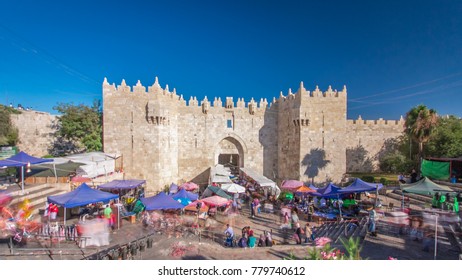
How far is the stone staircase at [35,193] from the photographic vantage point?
934 centimetres

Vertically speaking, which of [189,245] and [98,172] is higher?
[98,172]

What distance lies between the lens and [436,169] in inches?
556

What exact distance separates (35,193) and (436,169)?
2106 centimetres

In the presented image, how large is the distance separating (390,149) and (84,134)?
2848 cm

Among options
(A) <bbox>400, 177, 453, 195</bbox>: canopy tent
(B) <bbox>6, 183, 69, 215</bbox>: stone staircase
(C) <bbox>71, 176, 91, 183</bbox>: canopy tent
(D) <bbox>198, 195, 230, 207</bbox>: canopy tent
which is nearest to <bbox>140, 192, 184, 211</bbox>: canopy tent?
(D) <bbox>198, 195, 230, 207</bbox>: canopy tent

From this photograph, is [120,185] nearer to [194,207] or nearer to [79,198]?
[194,207]

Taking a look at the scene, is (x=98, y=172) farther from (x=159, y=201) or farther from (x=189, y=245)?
(x=189, y=245)

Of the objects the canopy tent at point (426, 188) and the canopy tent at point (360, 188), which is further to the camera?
the canopy tent at point (360, 188)

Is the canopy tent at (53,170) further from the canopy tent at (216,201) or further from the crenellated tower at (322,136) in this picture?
the crenellated tower at (322,136)

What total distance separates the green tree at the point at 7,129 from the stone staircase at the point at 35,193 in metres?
14.5

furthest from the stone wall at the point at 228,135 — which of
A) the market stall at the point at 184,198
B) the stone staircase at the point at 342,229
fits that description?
the stone staircase at the point at 342,229

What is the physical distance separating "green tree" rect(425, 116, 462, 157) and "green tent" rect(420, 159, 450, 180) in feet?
5.43

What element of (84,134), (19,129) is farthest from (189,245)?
(19,129)

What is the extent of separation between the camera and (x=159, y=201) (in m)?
9.52
